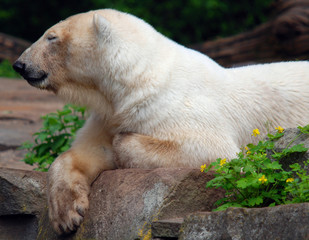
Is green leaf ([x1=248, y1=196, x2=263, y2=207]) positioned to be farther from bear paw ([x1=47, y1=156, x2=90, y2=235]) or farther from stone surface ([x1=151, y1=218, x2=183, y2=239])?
bear paw ([x1=47, y1=156, x2=90, y2=235])

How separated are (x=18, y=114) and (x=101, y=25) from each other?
358 centimetres

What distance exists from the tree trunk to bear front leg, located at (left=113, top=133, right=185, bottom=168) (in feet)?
13.5

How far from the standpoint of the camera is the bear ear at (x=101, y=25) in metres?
3.48

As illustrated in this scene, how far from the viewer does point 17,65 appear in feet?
11.9

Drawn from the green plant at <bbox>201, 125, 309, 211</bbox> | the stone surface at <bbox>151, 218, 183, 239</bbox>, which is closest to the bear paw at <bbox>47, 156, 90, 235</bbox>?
the stone surface at <bbox>151, 218, 183, 239</bbox>

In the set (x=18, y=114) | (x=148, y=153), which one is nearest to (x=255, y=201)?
(x=148, y=153)

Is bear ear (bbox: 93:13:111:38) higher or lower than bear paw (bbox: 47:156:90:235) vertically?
higher

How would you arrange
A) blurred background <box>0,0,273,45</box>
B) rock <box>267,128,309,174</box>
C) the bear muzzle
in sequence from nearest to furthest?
rock <box>267,128,309,174</box> → the bear muzzle → blurred background <box>0,0,273,45</box>

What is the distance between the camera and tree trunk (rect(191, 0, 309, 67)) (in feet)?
23.3

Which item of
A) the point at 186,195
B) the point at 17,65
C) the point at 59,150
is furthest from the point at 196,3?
the point at 186,195

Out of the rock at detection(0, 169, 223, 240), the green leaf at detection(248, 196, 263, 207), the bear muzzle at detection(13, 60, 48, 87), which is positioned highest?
the bear muzzle at detection(13, 60, 48, 87)

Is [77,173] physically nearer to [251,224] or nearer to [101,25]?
[101,25]

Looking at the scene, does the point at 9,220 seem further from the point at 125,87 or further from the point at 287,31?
the point at 287,31

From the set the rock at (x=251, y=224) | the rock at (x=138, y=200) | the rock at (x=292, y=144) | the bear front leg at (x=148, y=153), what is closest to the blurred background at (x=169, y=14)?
the bear front leg at (x=148, y=153)
